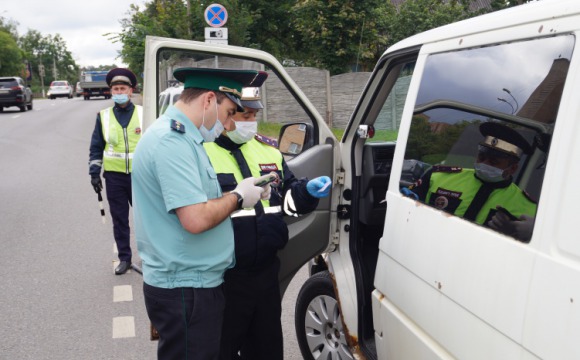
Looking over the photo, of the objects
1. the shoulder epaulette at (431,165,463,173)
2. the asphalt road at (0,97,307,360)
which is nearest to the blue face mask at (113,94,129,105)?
the asphalt road at (0,97,307,360)

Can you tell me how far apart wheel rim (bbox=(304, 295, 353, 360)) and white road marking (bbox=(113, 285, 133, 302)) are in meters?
2.11

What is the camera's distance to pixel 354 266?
335 centimetres

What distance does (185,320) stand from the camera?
248cm

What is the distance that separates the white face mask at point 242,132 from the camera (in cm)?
298

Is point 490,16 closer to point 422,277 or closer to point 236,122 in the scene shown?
point 422,277

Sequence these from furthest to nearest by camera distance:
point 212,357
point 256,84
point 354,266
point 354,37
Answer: point 354,37, point 354,266, point 256,84, point 212,357

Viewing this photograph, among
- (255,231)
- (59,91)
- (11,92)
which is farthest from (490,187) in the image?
(59,91)

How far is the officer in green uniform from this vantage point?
2355mm

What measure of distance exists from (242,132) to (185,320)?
3.21ft

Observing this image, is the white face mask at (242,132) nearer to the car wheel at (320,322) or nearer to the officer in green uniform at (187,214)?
the officer in green uniform at (187,214)

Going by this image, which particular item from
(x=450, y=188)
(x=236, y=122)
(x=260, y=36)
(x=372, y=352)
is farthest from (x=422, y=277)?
(x=260, y=36)

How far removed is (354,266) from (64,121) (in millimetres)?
24826

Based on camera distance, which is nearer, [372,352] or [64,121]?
[372,352]

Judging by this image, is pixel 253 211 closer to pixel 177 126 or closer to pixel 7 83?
pixel 177 126
